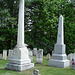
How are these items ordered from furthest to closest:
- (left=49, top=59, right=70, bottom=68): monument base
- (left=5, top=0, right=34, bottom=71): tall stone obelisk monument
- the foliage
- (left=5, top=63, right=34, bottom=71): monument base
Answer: the foliage < (left=49, top=59, right=70, bottom=68): monument base < (left=5, top=0, right=34, bottom=71): tall stone obelisk monument < (left=5, top=63, right=34, bottom=71): monument base

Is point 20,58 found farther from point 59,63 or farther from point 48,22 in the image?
point 48,22

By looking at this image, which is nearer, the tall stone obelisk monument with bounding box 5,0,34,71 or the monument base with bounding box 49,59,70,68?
the tall stone obelisk monument with bounding box 5,0,34,71

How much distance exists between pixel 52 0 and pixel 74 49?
31.3 feet

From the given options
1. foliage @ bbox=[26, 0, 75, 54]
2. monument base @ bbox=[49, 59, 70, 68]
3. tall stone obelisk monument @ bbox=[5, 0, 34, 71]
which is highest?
foliage @ bbox=[26, 0, 75, 54]

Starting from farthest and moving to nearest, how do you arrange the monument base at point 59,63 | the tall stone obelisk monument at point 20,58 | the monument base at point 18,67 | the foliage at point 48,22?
the foliage at point 48,22 → the monument base at point 59,63 → the tall stone obelisk monument at point 20,58 → the monument base at point 18,67

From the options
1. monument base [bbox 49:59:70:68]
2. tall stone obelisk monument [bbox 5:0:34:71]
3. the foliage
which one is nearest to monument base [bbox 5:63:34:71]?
tall stone obelisk monument [bbox 5:0:34:71]

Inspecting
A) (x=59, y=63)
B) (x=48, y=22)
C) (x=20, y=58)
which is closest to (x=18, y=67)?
(x=20, y=58)

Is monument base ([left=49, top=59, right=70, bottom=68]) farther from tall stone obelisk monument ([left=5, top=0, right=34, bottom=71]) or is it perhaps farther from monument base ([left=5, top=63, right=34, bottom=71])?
monument base ([left=5, top=63, right=34, bottom=71])

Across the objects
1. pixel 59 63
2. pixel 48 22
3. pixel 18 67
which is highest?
pixel 48 22

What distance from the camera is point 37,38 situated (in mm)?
23938

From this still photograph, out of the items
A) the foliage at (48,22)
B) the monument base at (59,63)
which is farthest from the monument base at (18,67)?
the foliage at (48,22)

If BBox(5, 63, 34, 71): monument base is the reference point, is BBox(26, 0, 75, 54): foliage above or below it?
above

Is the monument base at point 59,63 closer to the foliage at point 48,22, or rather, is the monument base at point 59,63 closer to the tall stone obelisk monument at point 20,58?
the tall stone obelisk monument at point 20,58

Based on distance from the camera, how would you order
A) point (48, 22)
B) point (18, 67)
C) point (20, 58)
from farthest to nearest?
point (48, 22) < point (20, 58) < point (18, 67)
